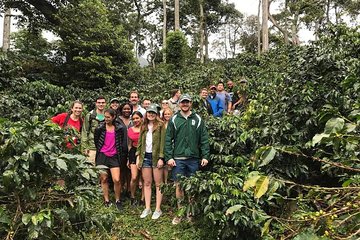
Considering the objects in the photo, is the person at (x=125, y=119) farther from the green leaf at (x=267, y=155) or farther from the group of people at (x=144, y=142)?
the green leaf at (x=267, y=155)

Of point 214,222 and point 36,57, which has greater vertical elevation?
point 36,57

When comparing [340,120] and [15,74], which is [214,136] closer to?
[340,120]

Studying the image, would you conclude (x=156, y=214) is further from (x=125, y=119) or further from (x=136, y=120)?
(x=125, y=119)

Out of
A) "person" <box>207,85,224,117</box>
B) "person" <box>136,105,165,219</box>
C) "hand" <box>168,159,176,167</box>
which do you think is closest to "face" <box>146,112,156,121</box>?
"person" <box>136,105,165,219</box>

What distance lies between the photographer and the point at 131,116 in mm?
5648

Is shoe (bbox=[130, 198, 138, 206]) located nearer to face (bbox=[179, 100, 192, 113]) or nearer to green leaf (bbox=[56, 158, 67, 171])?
face (bbox=[179, 100, 192, 113])

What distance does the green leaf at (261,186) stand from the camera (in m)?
1.47

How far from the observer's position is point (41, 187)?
262 centimetres

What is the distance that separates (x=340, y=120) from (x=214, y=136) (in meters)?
3.66

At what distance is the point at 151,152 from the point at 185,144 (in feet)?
1.94

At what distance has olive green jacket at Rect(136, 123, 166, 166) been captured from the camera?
4.99 metres

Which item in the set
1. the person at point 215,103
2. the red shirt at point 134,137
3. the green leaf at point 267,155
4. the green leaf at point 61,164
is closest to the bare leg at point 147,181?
the red shirt at point 134,137

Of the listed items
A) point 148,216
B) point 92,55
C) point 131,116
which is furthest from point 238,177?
point 92,55

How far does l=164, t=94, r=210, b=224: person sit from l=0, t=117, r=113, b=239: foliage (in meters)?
1.94
